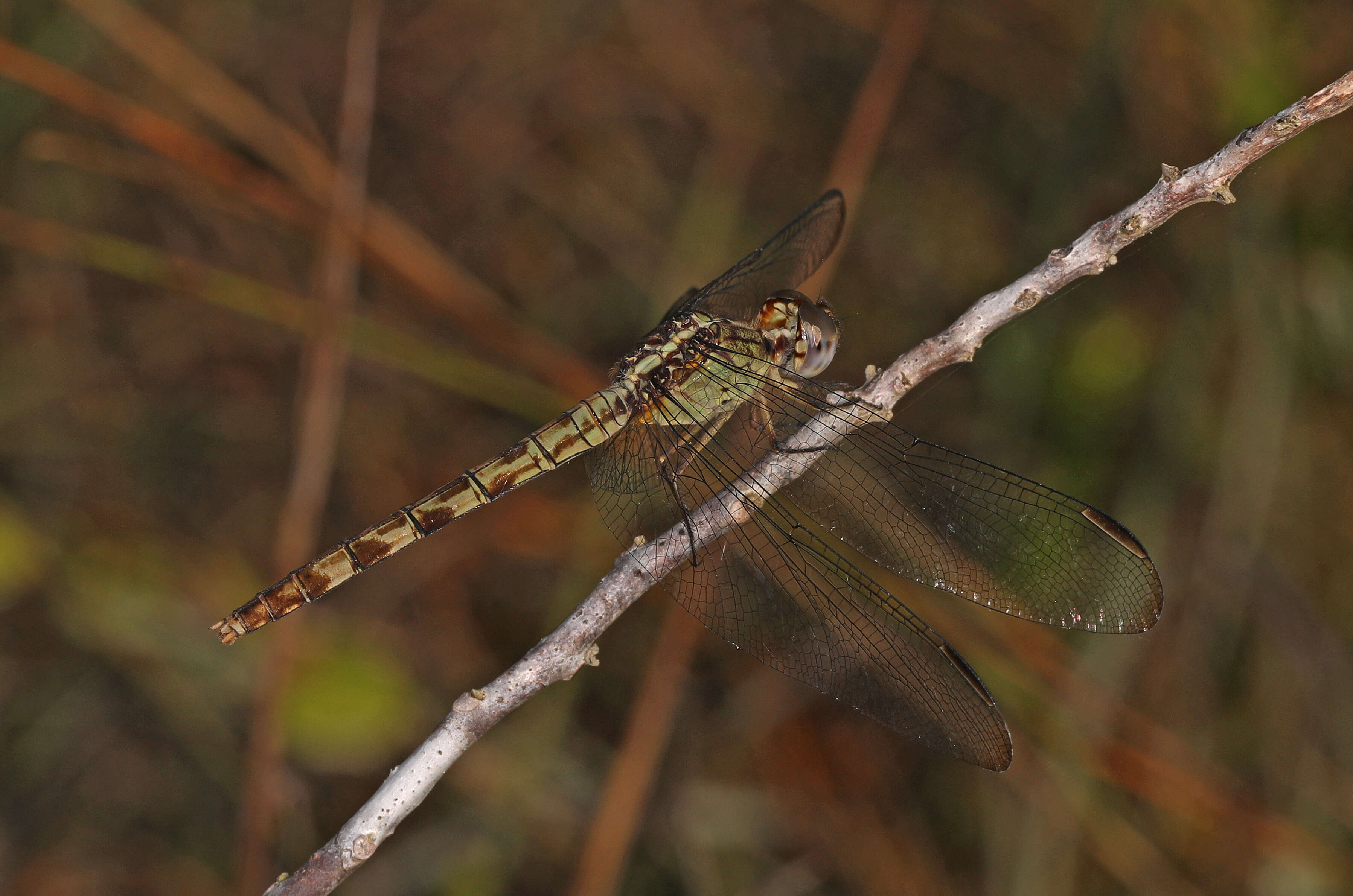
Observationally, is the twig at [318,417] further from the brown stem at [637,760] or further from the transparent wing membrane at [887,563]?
the transparent wing membrane at [887,563]

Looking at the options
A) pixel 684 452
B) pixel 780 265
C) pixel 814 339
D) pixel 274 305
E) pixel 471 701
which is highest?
pixel 274 305

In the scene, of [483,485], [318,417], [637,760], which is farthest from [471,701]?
[318,417]

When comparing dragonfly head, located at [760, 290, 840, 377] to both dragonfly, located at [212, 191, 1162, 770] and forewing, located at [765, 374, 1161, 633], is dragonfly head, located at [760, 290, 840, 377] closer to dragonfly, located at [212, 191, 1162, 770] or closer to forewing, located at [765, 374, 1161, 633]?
dragonfly, located at [212, 191, 1162, 770]

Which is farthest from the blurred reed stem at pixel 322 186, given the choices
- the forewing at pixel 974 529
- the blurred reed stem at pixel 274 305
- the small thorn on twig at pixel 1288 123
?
the small thorn on twig at pixel 1288 123

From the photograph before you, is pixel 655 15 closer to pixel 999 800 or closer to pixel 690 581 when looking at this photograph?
pixel 690 581

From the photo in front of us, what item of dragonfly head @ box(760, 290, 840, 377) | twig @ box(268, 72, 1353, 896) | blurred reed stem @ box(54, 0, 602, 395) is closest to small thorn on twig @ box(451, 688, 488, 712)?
twig @ box(268, 72, 1353, 896)

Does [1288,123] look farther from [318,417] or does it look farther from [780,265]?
[318,417]
